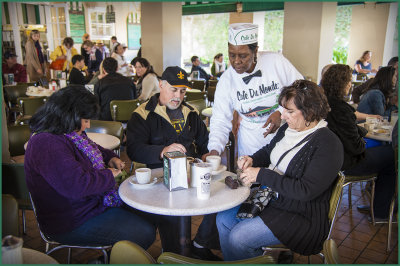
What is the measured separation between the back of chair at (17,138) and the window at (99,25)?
11849 millimetres

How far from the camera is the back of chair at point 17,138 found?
9.96ft

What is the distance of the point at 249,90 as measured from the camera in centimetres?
259

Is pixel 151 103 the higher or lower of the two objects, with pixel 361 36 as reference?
lower

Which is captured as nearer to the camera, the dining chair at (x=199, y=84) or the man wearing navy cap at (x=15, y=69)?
the dining chair at (x=199, y=84)

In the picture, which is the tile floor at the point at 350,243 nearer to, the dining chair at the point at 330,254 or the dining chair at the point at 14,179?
the dining chair at the point at 14,179

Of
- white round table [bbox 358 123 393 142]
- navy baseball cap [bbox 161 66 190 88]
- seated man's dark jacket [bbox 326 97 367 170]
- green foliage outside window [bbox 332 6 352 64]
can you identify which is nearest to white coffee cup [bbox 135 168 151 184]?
navy baseball cap [bbox 161 66 190 88]

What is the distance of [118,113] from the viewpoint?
4.60 m

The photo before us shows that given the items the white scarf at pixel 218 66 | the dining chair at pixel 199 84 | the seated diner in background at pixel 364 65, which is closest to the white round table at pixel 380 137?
the dining chair at pixel 199 84

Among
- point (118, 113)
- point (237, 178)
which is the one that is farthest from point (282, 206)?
point (118, 113)

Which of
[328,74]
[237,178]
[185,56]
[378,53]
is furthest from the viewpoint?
Answer: [185,56]

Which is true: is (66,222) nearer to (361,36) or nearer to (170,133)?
(170,133)

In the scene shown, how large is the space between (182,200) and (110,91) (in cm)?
346

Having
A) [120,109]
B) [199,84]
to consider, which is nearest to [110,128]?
[120,109]

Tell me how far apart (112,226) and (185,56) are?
13.2 m
